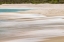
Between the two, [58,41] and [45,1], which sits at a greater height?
[45,1]

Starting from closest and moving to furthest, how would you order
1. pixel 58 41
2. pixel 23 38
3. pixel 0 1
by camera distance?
pixel 58 41
pixel 23 38
pixel 0 1

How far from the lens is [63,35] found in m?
4.22

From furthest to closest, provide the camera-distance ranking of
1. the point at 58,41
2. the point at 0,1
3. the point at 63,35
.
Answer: the point at 0,1 < the point at 63,35 < the point at 58,41

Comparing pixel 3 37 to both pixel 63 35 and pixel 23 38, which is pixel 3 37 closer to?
pixel 23 38

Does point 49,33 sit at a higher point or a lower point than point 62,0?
lower

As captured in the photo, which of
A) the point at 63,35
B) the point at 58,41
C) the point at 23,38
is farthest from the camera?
the point at 63,35

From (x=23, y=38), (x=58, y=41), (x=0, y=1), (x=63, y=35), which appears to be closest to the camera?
(x=58, y=41)

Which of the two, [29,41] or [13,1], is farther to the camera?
[13,1]

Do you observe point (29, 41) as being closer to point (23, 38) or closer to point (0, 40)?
point (23, 38)

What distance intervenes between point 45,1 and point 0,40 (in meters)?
16.1

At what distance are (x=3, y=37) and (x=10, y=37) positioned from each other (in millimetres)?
141

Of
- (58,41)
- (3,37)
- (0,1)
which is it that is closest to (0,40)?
(3,37)

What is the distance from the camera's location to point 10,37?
13.3 feet

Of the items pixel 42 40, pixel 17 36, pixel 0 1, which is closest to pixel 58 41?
pixel 42 40
